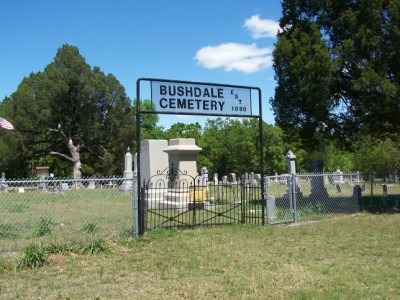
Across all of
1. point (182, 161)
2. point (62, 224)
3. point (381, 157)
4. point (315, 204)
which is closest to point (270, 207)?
point (315, 204)

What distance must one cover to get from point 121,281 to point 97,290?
0.48 meters

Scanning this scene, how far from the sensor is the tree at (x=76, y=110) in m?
45.3

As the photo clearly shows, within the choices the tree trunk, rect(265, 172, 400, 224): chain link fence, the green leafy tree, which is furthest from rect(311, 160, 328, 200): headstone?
the tree trunk

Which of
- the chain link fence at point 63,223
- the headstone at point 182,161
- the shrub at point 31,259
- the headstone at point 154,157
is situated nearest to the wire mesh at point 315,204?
the headstone at point 182,161

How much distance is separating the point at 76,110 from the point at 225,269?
147ft

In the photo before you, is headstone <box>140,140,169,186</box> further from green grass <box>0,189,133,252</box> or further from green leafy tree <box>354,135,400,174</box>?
green leafy tree <box>354,135,400,174</box>

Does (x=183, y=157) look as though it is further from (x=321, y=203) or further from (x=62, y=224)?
(x=62, y=224)

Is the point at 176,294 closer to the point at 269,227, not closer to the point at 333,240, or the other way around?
the point at 333,240

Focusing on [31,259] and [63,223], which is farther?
[63,223]

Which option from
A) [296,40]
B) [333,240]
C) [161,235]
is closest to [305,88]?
[296,40]

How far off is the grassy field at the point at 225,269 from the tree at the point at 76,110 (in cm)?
3943

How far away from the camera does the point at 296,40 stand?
15.4m

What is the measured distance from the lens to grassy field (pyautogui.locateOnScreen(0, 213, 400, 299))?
5348 millimetres

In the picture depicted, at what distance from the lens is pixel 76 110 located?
48.1 metres
